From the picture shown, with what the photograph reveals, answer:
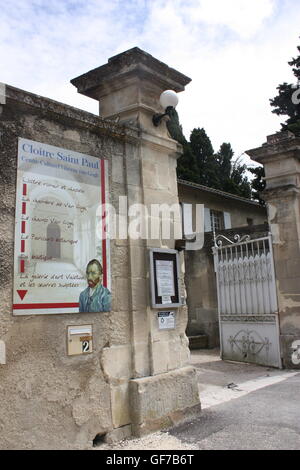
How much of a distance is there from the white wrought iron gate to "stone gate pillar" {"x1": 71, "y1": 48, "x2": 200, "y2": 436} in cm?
329

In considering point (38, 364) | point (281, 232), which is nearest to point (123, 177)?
point (38, 364)

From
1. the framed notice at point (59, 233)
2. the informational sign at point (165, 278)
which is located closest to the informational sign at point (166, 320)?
the informational sign at point (165, 278)

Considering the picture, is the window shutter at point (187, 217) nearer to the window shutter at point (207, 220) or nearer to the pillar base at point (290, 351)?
the window shutter at point (207, 220)

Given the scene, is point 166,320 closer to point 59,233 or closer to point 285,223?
point 59,233

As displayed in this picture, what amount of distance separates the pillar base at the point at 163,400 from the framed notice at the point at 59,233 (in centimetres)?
89

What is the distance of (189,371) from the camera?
4.58 m

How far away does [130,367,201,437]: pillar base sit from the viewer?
156 inches

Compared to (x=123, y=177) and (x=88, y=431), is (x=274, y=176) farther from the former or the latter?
(x=88, y=431)

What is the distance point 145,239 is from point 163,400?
1627 millimetres

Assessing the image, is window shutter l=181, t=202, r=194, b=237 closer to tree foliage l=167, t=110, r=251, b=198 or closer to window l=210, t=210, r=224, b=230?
window l=210, t=210, r=224, b=230

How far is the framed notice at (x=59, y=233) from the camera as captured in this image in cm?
342

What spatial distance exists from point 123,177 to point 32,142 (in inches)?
42.4

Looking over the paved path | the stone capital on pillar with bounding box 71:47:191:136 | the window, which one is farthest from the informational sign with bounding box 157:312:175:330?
the window

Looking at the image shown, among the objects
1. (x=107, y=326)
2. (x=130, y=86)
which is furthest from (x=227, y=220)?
(x=107, y=326)
